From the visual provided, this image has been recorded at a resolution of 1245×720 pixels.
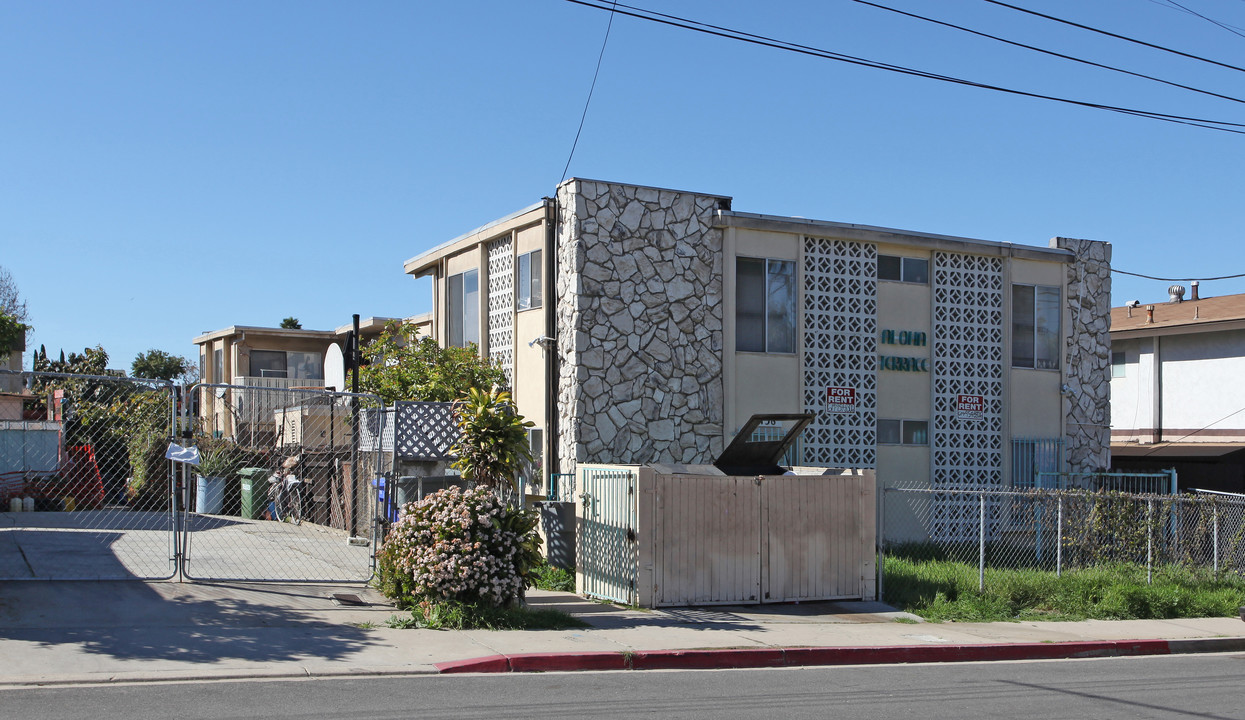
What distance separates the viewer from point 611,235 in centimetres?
1711

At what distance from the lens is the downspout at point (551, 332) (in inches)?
683

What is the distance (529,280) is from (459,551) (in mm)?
7719

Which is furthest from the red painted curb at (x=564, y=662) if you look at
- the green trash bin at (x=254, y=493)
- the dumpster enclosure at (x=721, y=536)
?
the green trash bin at (x=254, y=493)

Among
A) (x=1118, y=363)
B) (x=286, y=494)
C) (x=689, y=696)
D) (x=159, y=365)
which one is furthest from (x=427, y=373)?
(x=159, y=365)

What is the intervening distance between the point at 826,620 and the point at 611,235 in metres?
7.19

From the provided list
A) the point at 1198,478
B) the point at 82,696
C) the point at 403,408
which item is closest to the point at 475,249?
the point at 403,408

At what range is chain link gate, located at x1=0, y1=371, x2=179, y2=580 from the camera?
12578 millimetres

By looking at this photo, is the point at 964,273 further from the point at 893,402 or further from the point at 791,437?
the point at 791,437

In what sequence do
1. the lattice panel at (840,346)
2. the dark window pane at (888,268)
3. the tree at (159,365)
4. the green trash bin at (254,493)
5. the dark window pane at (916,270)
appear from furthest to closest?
1. the tree at (159,365)
2. the green trash bin at (254,493)
3. the dark window pane at (916,270)
4. the dark window pane at (888,268)
5. the lattice panel at (840,346)

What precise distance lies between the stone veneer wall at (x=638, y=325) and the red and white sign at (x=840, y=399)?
2250mm

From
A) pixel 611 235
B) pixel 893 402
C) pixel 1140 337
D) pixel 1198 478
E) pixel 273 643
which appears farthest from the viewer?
pixel 1140 337

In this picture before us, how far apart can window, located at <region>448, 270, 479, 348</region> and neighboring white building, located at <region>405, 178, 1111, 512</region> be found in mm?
44

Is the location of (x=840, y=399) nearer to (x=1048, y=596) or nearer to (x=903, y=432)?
(x=903, y=432)

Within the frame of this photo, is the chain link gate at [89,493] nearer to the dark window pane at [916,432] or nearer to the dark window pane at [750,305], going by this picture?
the dark window pane at [750,305]
